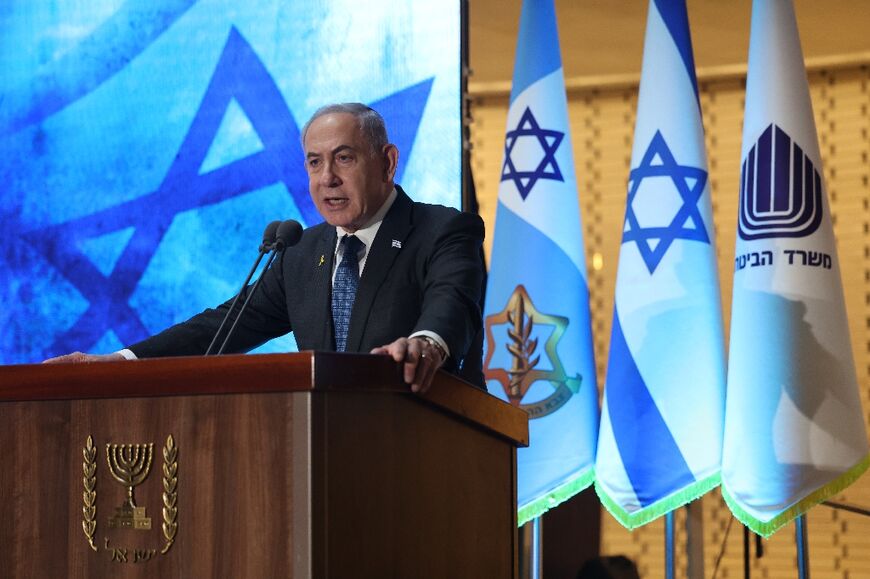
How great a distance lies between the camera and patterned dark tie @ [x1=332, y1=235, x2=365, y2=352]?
2.46 m

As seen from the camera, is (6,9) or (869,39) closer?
(6,9)

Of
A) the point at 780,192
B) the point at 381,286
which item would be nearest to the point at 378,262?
the point at 381,286

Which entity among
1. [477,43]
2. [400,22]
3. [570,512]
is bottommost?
[570,512]

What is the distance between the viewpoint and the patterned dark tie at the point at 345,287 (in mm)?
2459

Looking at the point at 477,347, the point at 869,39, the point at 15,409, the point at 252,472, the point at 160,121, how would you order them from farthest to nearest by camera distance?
1. the point at 869,39
2. the point at 160,121
3. the point at 477,347
4. the point at 15,409
5. the point at 252,472

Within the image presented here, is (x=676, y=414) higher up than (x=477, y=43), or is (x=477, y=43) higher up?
(x=477, y=43)

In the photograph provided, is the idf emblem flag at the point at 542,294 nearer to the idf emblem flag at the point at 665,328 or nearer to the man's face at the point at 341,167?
the idf emblem flag at the point at 665,328

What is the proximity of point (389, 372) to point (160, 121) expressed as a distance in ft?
8.86

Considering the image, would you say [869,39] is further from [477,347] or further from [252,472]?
[252,472]

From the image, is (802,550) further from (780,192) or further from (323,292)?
(323,292)

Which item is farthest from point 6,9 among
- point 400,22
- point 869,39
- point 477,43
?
point 869,39

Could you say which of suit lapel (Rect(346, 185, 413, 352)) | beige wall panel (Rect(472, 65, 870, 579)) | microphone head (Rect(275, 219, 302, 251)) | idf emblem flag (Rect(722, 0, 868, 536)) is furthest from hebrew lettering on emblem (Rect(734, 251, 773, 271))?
microphone head (Rect(275, 219, 302, 251))

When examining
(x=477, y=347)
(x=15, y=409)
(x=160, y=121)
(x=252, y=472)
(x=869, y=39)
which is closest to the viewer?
(x=252, y=472)

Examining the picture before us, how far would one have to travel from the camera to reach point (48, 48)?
4328mm
